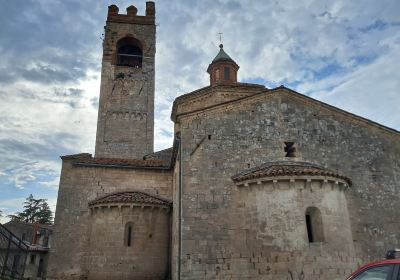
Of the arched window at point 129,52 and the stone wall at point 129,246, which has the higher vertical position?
the arched window at point 129,52

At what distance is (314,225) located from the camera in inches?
418

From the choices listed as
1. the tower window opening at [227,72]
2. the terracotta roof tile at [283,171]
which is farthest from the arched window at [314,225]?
the tower window opening at [227,72]

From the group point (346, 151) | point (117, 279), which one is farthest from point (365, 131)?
point (117, 279)

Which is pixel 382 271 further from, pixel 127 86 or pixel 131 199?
pixel 127 86

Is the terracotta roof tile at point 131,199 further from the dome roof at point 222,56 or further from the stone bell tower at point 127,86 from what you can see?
the dome roof at point 222,56

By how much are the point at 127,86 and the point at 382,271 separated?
21.2 meters

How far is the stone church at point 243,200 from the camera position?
10367mm

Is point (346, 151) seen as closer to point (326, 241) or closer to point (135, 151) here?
point (326, 241)

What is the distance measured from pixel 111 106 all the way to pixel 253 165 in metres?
13.6

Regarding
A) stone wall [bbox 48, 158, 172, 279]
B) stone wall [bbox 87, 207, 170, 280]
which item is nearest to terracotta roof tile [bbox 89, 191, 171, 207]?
stone wall [bbox 87, 207, 170, 280]

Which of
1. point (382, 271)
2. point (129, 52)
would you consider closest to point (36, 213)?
point (129, 52)

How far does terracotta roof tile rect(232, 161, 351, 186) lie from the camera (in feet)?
34.6

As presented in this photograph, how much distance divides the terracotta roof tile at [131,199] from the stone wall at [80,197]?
2.57ft

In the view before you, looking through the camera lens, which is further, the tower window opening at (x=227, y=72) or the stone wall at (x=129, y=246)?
the tower window opening at (x=227, y=72)
